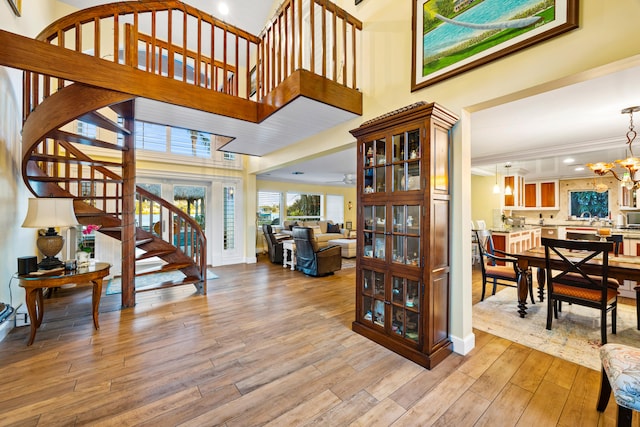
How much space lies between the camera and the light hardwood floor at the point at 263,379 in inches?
64.9

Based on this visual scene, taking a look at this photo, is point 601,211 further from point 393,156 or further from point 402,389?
point 402,389

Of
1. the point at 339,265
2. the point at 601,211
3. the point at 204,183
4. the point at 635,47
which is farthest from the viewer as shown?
the point at 601,211

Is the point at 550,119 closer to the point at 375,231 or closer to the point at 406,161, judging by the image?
the point at 406,161

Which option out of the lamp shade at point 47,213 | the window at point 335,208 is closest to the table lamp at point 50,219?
the lamp shade at point 47,213

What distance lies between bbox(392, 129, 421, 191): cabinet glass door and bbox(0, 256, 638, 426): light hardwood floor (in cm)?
156

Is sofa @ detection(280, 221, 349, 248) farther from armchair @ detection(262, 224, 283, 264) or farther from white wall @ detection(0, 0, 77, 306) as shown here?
white wall @ detection(0, 0, 77, 306)

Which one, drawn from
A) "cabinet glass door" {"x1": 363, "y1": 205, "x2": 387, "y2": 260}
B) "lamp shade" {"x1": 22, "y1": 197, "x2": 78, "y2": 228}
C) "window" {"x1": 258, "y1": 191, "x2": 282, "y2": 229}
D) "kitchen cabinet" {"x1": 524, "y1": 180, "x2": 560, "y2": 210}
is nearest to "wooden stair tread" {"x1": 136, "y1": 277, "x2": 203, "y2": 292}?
"lamp shade" {"x1": 22, "y1": 197, "x2": 78, "y2": 228}

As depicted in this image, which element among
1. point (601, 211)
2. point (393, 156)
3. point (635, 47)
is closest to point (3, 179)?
point (393, 156)

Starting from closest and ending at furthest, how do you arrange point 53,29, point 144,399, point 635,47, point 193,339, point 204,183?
point 635,47, point 144,399, point 53,29, point 193,339, point 204,183

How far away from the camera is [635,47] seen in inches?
58.9

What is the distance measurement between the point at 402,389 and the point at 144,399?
5.96 feet

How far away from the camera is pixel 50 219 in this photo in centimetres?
253

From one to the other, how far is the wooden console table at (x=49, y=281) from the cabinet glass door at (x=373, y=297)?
289cm

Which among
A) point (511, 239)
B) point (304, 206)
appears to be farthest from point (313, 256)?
point (304, 206)
